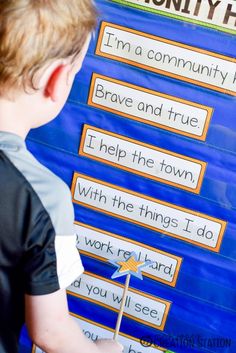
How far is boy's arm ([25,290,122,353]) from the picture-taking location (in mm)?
837

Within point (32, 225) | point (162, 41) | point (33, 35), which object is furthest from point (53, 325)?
point (162, 41)

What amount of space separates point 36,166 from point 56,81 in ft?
0.41

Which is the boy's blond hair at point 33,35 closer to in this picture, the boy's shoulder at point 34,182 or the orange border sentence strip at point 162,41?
the boy's shoulder at point 34,182

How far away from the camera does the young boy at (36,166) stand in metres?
0.76

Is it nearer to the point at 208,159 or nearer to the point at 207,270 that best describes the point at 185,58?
the point at 208,159

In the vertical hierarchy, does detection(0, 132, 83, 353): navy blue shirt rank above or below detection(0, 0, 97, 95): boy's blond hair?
below

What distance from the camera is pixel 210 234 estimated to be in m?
1.13

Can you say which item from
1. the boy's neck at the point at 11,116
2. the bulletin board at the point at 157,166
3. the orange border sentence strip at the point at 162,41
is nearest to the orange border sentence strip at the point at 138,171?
the bulletin board at the point at 157,166

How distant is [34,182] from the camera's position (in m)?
0.78

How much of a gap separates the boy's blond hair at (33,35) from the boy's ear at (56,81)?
0.06ft

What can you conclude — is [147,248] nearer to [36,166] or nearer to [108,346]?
[108,346]

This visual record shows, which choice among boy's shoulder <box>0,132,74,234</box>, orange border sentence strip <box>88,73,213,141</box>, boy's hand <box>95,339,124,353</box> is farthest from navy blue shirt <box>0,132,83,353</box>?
orange border sentence strip <box>88,73,213,141</box>

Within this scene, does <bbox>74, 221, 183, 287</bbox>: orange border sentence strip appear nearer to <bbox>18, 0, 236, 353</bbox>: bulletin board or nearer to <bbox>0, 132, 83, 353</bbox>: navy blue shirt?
<bbox>18, 0, 236, 353</bbox>: bulletin board

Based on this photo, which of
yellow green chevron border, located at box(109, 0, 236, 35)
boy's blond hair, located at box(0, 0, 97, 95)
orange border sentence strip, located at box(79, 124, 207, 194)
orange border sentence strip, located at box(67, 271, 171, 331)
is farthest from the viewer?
orange border sentence strip, located at box(67, 271, 171, 331)
